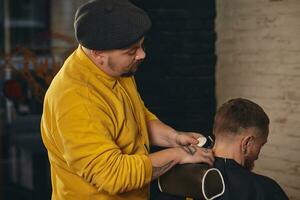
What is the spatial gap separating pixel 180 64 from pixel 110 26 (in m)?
2.17

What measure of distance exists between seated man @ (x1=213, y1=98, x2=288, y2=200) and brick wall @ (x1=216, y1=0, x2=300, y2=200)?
1.53 m

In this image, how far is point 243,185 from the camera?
251 cm

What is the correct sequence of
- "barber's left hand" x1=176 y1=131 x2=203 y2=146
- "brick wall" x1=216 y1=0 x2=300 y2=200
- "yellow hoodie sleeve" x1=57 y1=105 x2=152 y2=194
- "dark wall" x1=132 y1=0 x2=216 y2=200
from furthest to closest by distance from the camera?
1. "dark wall" x1=132 y1=0 x2=216 y2=200
2. "brick wall" x1=216 y1=0 x2=300 y2=200
3. "barber's left hand" x1=176 y1=131 x2=203 y2=146
4. "yellow hoodie sleeve" x1=57 y1=105 x2=152 y2=194

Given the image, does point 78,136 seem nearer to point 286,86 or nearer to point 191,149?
point 191,149

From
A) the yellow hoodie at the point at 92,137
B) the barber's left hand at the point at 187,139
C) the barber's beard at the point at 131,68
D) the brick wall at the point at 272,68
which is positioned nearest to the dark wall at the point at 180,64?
the brick wall at the point at 272,68

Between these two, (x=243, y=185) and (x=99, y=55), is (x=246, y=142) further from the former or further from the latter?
(x=99, y=55)

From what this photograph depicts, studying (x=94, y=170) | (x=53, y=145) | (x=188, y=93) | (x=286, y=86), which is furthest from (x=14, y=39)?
(x=94, y=170)

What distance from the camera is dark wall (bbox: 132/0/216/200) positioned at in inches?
177

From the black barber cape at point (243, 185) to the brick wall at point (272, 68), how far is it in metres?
1.57

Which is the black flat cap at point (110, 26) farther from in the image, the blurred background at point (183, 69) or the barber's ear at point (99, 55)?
the blurred background at point (183, 69)

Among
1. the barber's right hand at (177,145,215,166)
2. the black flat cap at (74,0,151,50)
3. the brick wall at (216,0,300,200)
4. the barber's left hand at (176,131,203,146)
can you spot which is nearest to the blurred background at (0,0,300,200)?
the brick wall at (216,0,300,200)

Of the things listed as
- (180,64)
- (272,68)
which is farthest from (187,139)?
(180,64)

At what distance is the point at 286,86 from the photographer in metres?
4.08

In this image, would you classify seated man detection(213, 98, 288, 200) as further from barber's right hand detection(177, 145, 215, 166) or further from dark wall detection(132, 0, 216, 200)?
dark wall detection(132, 0, 216, 200)
